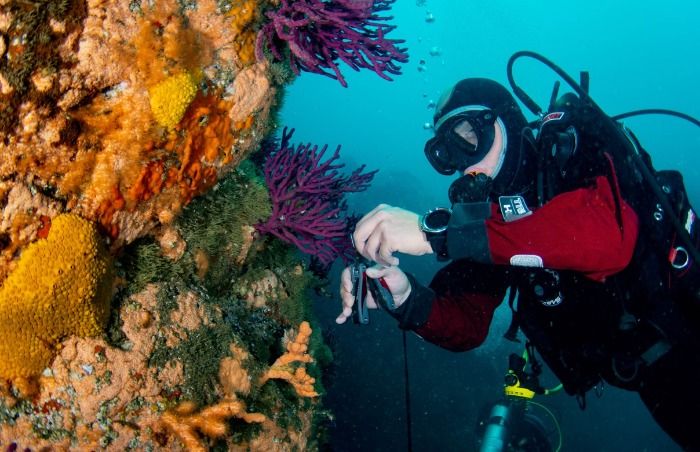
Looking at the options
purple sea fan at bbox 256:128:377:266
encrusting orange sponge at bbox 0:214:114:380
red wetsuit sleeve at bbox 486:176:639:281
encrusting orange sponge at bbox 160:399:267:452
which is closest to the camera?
encrusting orange sponge at bbox 0:214:114:380

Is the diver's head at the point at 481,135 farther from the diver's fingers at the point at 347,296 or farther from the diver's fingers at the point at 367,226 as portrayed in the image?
the diver's fingers at the point at 347,296

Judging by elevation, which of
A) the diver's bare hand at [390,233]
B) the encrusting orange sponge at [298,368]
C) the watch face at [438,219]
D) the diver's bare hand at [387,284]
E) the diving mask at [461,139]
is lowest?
the encrusting orange sponge at [298,368]

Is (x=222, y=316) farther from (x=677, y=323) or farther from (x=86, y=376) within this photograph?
(x=677, y=323)

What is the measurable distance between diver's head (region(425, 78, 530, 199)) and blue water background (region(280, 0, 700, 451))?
1332mm

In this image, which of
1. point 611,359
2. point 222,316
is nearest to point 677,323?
point 611,359

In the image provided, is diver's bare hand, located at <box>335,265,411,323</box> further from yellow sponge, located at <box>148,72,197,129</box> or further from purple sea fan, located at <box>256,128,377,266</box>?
yellow sponge, located at <box>148,72,197,129</box>

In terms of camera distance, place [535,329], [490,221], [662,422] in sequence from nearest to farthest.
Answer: [490,221], [662,422], [535,329]

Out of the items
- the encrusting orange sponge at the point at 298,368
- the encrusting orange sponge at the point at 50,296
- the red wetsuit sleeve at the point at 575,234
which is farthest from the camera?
the encrusting orange sponge at the point at 298,368

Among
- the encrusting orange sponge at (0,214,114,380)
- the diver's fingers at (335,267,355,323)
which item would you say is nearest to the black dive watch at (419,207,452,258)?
the diver's fingers at (335,267,355,323)

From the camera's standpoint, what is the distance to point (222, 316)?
2570 millimetres

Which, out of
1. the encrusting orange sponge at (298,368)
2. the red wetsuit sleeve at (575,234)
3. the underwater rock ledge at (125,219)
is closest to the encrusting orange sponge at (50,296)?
the underwater rock ledge at (125,219)

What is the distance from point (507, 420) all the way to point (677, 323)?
10.3 feet

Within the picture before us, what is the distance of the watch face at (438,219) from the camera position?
2.47m

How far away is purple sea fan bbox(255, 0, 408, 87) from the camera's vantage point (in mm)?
2277
